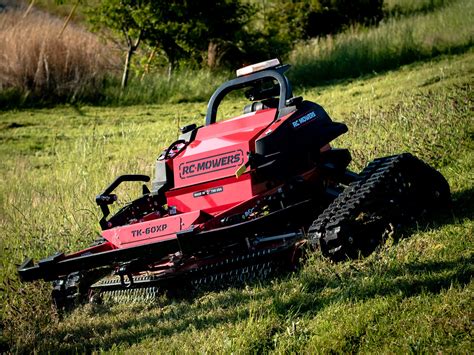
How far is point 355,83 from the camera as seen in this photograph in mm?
16875

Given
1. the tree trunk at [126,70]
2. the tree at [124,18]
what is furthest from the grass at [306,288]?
the tree at [124,18]

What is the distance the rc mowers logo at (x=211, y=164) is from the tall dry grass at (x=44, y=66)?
1174cm

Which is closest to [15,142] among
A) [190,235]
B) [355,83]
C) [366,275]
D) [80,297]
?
[355,83]

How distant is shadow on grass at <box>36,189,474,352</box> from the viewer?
5.22 m

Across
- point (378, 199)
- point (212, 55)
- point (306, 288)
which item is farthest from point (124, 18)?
point (306, 288)

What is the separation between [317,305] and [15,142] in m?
10.4

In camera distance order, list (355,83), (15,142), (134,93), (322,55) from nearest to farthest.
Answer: (15,142)
(355,83)
(134,93)
(322,55)

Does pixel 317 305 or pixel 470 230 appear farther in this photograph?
pixel 470 230

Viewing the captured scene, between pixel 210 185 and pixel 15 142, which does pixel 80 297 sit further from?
pixel 15 142

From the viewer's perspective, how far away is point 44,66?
18.3 metres

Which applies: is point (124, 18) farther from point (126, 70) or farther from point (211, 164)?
point (211, 164)

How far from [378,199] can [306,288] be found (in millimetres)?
1140

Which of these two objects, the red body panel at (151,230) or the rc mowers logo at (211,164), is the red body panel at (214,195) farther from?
the red body panel at (151,230)

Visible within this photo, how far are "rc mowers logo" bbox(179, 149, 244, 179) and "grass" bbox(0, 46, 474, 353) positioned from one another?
3.86ft
